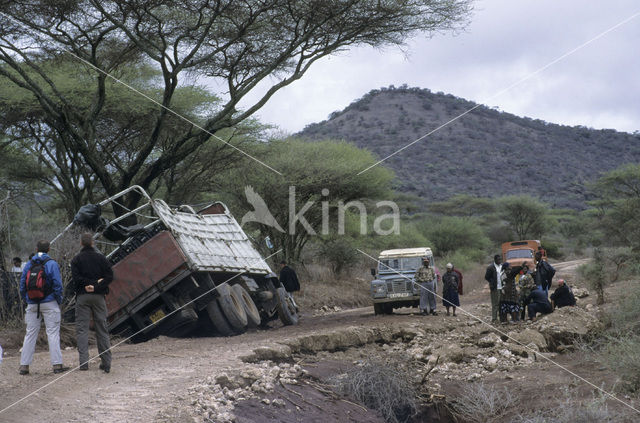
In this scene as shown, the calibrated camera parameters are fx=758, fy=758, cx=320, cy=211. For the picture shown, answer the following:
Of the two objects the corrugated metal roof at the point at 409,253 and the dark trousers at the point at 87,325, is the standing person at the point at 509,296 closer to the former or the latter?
the corrugated metal roof at the point at 409,253

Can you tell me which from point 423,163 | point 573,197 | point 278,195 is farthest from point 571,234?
point 278,195

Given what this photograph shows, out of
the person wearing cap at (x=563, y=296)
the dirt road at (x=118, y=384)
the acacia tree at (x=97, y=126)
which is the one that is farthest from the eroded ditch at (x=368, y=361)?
the acacia tree at (x=97, y=126)

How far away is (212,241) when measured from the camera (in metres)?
15.9

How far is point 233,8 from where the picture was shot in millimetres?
18734

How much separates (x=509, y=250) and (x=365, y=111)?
2499 inches

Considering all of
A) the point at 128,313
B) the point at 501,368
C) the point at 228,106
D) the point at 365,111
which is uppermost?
the point at 365,111

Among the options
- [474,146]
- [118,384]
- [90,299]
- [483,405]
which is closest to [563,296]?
[483,405]

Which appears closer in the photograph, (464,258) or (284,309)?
(284,309)

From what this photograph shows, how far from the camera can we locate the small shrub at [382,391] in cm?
991

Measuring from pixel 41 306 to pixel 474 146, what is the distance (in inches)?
3046

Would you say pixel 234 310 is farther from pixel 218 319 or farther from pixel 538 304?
pixel 538 304

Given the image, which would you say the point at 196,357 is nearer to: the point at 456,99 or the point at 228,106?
the point at 228,106

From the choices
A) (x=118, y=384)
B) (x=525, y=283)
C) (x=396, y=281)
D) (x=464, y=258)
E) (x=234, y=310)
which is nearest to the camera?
(x=118, y=384)

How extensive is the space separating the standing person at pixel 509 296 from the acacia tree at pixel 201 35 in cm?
749
